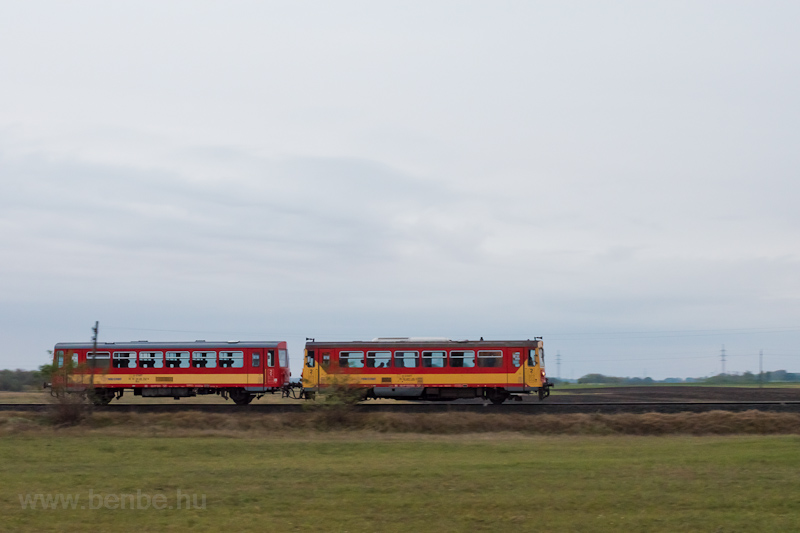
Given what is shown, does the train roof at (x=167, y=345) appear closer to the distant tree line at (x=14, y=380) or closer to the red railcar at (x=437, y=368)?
the red railcar at (x=437, y=368)

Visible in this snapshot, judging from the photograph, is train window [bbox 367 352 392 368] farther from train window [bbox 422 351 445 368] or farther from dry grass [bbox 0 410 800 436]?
dry grass [bbox 0 410 800 436]

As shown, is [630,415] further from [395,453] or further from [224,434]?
[224,434]

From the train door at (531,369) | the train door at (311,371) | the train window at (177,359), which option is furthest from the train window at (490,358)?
the train window at (177,359)

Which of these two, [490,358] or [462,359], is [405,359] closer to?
[462,359]

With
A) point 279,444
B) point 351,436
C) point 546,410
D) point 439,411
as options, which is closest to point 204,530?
point 279,444

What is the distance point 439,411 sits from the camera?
3262cm

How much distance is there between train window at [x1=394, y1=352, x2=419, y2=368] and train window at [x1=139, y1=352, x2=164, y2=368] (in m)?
12.8

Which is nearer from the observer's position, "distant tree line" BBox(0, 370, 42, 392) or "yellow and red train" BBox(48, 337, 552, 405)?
"yellow and red train" BBox(48, 337, 552, 405)

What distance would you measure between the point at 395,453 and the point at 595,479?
23.5ft

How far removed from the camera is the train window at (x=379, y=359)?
3828 cm

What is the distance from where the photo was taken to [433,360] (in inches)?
1500

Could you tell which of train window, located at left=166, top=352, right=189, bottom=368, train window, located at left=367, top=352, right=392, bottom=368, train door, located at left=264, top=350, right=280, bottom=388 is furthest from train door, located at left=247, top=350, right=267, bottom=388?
train window, located at left=367, top=352, right=392, bottom=368

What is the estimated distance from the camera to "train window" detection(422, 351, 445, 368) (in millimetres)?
38062

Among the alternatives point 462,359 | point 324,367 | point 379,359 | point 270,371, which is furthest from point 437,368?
point 270,371
